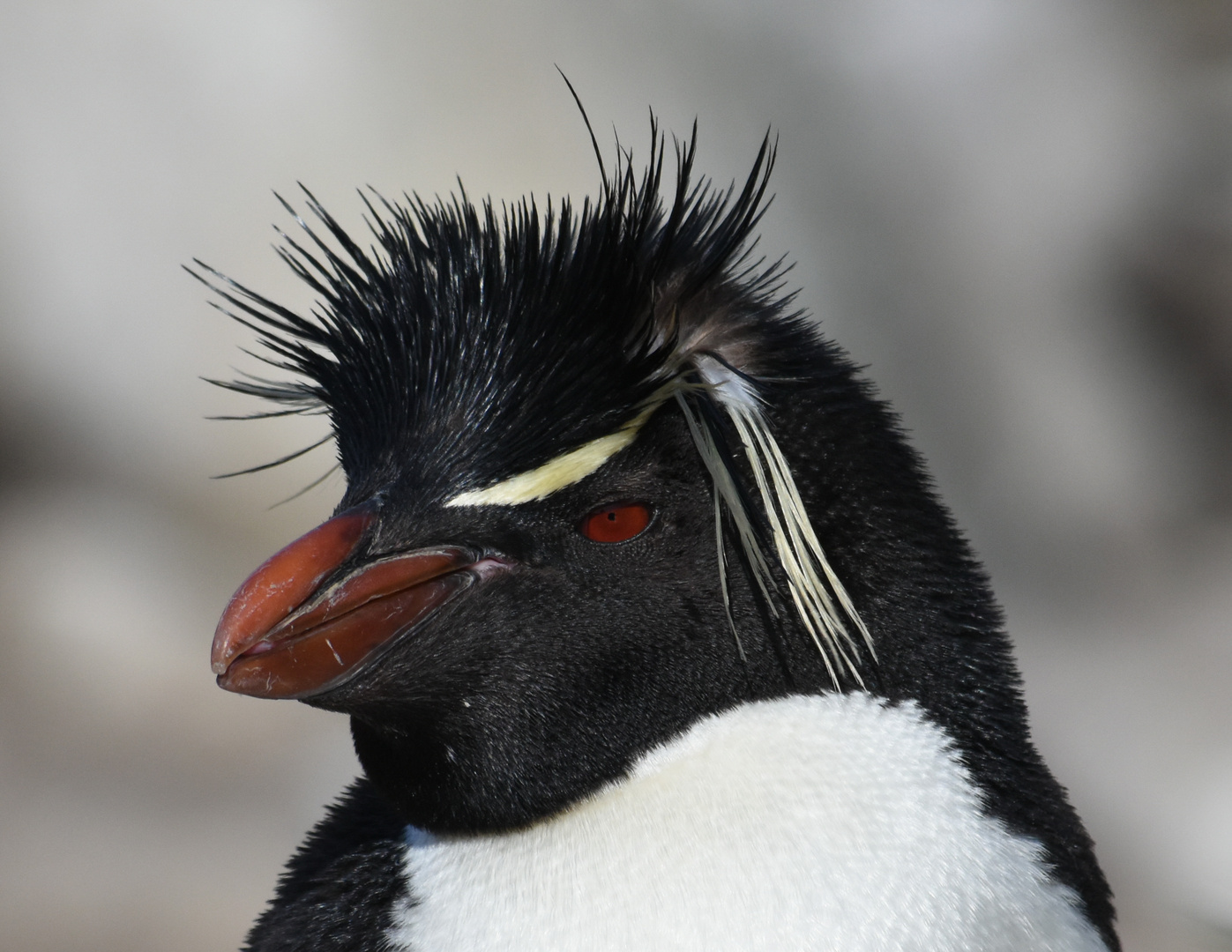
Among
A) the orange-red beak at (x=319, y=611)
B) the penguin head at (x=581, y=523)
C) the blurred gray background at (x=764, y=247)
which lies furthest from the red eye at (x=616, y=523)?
the blurred gray background at (x=764, y=247)

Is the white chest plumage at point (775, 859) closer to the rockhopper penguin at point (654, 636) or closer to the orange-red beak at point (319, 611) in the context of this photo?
the rockhopper penguin at point (654, 636)

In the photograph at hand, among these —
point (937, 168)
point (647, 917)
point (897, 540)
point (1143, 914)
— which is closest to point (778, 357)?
point (897, 540)

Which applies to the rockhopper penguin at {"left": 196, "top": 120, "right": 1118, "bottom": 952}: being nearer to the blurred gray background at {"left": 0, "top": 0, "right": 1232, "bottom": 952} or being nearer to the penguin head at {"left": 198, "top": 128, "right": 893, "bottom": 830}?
the penguin head at {"left": 198, "top": 128, "right": 893, "bottom": 830}

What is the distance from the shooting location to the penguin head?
0.93 m

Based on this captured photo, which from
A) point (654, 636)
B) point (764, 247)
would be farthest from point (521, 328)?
point (764, 247)

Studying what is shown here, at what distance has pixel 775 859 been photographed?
0.92 meters

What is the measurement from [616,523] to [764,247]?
233 cm

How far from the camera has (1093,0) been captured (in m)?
3.36

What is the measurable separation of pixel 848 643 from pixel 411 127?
9.21ft

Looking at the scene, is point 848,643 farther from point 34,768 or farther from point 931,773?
point 34,768

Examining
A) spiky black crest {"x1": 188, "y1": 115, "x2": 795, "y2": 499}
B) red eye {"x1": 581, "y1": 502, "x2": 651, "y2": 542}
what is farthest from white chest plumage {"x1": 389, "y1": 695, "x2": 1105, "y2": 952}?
spiky black crest {"x1": 188, "y1": 115, "x2": 795, "y2": 499}

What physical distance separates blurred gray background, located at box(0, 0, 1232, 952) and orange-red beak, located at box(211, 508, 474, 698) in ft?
7.61

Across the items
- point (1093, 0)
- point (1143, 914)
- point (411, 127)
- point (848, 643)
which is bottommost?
point (1143, 914)

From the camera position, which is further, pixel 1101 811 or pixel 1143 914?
pixel 1101 811
